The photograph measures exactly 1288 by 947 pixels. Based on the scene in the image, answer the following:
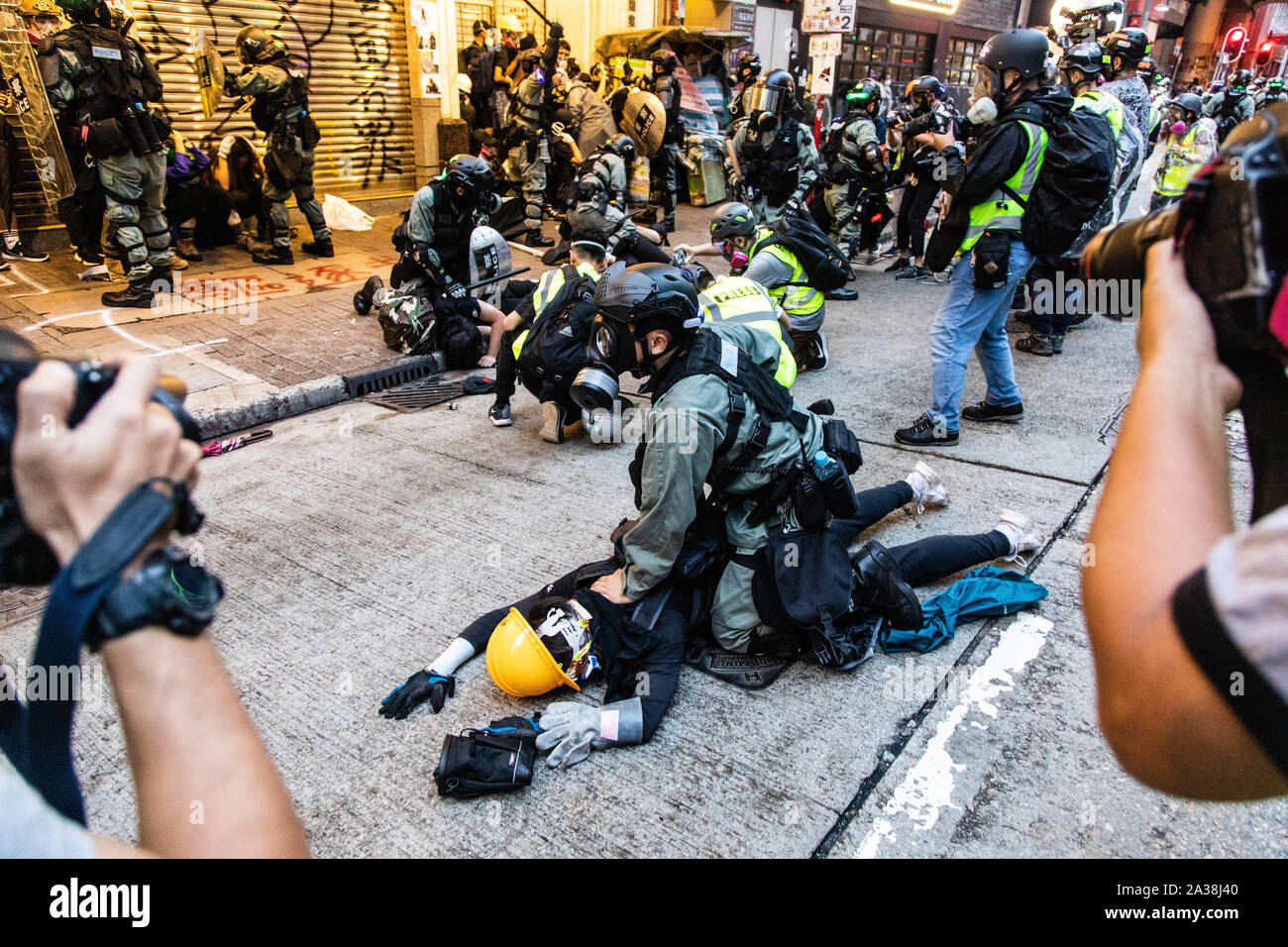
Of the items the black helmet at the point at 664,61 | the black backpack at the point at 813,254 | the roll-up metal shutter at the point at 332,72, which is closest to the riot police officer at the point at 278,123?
the roll-up metal shutter at the point at 332,72

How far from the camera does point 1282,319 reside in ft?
2.66

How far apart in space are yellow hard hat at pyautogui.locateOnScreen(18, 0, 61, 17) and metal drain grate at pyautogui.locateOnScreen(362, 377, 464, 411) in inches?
174

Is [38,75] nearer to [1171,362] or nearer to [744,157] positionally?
[744,157]

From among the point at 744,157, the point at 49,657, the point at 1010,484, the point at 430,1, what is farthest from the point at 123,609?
the point at 430,1

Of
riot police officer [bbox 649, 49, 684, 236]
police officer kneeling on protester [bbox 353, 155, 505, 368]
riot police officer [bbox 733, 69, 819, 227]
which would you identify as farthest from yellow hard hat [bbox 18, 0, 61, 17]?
Result: riot police officer [bbox 649, 49, 684, 236]

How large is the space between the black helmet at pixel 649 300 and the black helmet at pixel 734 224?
127 inches

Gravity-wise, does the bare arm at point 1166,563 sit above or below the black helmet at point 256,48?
below

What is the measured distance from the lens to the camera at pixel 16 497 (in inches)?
29.9

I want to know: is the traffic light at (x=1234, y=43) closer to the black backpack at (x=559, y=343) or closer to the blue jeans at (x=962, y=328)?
the blue jeans at (x=962, y=328)

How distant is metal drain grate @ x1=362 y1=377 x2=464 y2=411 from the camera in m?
5.79

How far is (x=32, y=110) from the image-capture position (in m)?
6.73

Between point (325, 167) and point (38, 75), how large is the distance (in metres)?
4.12

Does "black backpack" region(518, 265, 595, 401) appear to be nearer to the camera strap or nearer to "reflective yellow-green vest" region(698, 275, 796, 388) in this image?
"reflective yellow-green vest" region(698, 275, 796, 388)

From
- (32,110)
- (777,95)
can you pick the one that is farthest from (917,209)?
(32,110)
